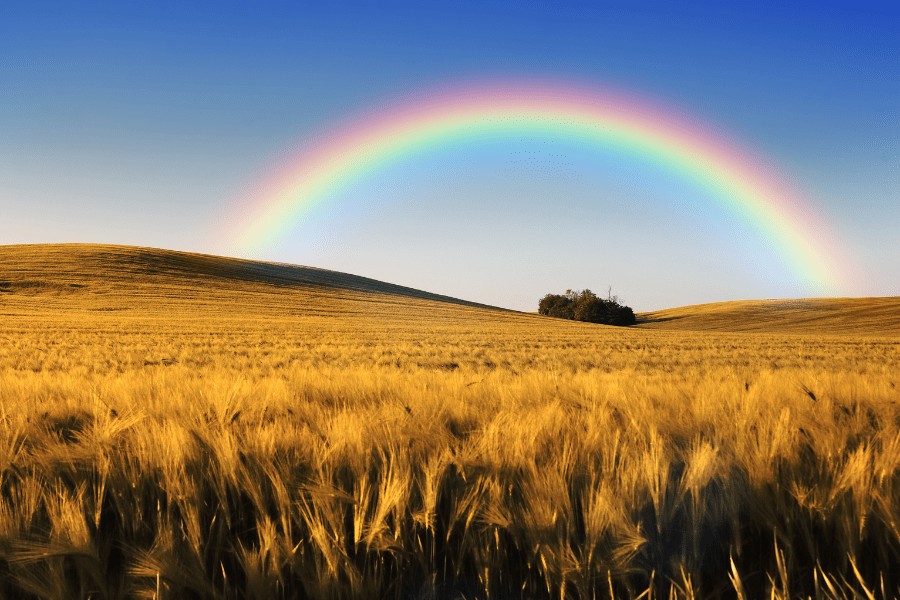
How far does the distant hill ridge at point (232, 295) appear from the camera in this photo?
37.4 meters

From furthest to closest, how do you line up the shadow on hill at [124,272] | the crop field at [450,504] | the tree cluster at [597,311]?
the tree cluster at [597,311]
the shadow on hill at [124,272]
the crop field at [450,504]

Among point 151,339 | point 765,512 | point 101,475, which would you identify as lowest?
point 151,339

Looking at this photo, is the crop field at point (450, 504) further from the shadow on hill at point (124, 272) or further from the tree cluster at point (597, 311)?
the tree cluster at point (597, 311)

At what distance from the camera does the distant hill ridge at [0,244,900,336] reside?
37.4m

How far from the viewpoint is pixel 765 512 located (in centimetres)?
136

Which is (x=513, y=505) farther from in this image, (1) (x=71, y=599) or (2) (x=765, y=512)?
(1) (x=71, y=599)

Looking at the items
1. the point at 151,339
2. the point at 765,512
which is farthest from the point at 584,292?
the point at 765,512

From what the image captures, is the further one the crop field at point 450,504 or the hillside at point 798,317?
the hillside at point 798,317

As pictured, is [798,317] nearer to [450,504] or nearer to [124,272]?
[450,504]

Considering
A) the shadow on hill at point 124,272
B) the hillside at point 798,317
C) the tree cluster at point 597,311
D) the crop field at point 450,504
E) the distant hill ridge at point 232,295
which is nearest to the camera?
the crop field at point 450,504

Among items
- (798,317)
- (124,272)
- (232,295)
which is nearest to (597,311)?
(798,317)

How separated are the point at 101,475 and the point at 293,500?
701 mm

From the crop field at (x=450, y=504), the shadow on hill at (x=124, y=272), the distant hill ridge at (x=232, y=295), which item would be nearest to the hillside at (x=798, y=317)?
the distant hill ridge at (x=232, y=295)

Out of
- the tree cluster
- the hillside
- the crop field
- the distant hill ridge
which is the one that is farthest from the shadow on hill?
the crop field
